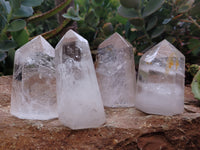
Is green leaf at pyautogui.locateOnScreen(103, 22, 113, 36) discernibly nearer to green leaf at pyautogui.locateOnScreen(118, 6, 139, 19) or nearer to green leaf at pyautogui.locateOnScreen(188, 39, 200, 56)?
green leaf at pyautogui.locateOnScreen(118, 6, 139, 19)

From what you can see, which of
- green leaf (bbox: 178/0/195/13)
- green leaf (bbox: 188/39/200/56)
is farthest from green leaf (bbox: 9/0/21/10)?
green leaf (bbox: 188/39/200/56)

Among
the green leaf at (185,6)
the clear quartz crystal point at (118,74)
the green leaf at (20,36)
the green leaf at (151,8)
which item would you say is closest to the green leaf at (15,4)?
the green leaf at (20,36)

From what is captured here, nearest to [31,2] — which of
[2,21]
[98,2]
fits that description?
[2,21]

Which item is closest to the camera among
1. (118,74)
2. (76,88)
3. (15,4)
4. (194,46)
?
(76,88)

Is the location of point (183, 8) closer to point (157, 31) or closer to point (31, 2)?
point (157, 31)

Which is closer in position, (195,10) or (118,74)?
(118,74)

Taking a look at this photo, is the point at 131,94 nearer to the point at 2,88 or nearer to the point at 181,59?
the point at 181,59
